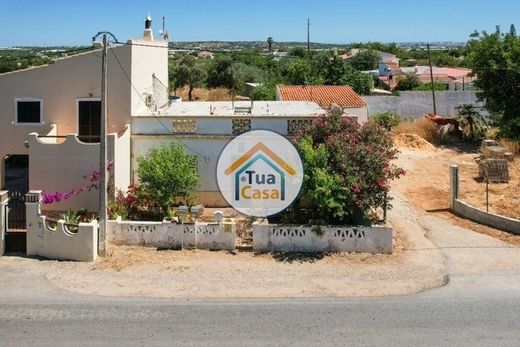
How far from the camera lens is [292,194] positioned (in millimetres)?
17156

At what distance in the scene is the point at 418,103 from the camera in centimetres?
3778

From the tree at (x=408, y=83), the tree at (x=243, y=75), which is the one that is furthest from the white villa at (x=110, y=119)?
the tree at (x=408, y=83)

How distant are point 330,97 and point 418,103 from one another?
10.5 m

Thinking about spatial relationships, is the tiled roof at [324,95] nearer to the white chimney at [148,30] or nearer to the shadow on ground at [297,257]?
the white chimney at [148,30]

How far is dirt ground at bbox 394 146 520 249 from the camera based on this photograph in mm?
19047

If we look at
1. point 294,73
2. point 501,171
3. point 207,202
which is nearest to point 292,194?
point 207,202

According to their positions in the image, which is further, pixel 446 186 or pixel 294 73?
pixel 294 73

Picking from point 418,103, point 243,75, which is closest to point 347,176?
point 418,103

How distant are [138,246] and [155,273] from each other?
192cm

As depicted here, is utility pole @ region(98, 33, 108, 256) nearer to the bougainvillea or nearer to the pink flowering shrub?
the bougainvillea

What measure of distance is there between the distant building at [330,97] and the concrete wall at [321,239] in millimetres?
11790

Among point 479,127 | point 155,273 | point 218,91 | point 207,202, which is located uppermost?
point 218,91

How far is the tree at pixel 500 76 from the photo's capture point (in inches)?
1141

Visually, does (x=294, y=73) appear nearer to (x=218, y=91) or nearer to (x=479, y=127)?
(x=218, y=91)
